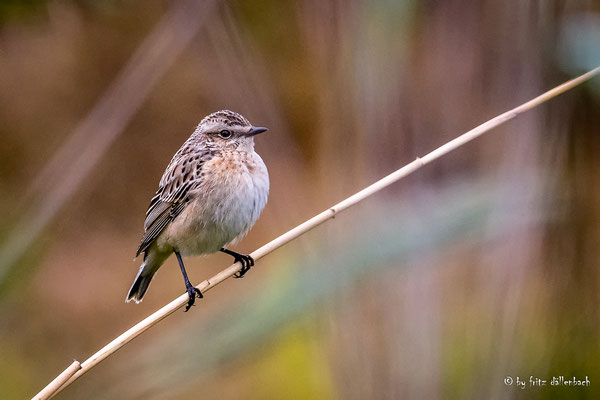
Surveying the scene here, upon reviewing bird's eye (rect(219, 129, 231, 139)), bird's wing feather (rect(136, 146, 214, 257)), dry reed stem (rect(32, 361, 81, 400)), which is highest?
bird's eye (rect(219, 129, 231, 139))

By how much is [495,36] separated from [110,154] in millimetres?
4277

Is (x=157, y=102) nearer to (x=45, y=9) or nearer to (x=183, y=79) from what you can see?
(x=183, y=79)

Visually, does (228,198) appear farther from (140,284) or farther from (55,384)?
(55,384)

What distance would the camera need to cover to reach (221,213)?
11.5ft

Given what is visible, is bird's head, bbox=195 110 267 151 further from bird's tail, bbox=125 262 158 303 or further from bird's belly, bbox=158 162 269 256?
bird's tail, bbox=125 262 158 303

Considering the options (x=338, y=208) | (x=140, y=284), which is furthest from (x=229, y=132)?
(x=338, y=208)

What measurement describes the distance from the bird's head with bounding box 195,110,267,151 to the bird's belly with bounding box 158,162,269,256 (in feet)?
0.76

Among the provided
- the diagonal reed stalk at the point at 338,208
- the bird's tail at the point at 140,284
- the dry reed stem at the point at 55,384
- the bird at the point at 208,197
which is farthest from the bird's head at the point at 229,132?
the dry reed stem at the point at 55,384

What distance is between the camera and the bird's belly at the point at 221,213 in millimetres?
3486

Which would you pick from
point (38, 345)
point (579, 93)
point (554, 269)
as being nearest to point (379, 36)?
point (579, 93)

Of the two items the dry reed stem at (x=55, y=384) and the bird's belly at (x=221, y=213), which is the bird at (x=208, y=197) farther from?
the dry reed stem at (x=55, y=384)

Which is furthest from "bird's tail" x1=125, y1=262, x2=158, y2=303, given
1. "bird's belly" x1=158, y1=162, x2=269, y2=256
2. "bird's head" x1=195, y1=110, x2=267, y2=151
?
"bird's head" x1=195, y1=110, x2=267, y2=151

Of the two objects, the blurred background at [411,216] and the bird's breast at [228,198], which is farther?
the bird's breast at [228,198]

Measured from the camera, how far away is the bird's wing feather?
374 centimetres
